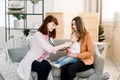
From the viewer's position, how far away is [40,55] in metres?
3.81

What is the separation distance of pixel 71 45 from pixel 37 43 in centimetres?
51

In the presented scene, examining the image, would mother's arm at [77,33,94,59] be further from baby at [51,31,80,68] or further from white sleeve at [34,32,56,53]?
white sleeve at [34,32,56,53]

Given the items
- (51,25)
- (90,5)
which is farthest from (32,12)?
(51,25)

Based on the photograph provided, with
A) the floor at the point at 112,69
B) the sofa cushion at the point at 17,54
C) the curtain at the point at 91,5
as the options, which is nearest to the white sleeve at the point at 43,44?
the sofa cushion at the point at 17,54

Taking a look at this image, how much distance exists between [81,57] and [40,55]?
23.1 inches

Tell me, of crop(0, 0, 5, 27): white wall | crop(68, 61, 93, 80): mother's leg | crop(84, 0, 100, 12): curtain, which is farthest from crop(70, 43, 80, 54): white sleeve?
crop(84, 0, 100, 12): curtain

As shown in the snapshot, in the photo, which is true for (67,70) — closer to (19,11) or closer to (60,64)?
(60,64)

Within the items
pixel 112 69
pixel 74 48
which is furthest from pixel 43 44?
pixel 112 69

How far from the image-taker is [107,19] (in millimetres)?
7465

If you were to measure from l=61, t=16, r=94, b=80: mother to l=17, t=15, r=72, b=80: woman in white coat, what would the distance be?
215mm

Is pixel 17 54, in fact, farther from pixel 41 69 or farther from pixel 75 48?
pixel 75 48

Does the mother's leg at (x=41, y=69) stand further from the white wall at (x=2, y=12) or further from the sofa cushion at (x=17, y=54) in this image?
the white wall at (x=2, y=12)

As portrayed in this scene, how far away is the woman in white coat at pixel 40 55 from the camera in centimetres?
370

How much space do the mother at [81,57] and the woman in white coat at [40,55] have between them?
215 mm
